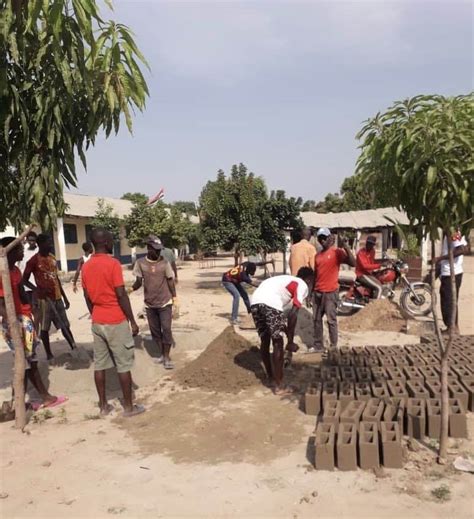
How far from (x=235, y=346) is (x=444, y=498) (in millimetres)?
3390

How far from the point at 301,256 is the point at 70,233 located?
1934 cm

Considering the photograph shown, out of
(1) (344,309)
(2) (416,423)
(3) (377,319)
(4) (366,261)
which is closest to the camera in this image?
(2) (416,423)

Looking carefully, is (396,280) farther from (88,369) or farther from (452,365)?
(88,369)

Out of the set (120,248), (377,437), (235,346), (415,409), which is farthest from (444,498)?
(120,248)

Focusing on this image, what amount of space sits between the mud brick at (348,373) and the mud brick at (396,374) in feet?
1.19

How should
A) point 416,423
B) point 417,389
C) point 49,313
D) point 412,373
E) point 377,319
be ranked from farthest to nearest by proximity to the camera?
point 377,319
point 49,313
point 412,373
point 417,389
point 416,423

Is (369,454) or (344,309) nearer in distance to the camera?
(369,454)

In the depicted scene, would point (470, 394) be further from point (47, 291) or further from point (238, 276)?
point (47, 291)

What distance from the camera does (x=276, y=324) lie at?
16.1 feet

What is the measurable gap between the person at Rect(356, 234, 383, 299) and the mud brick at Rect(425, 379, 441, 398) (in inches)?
164

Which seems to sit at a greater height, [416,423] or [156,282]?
Result: [156,282]

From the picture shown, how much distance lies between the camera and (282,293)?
16.4 feet

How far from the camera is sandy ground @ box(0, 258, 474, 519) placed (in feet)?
9.53

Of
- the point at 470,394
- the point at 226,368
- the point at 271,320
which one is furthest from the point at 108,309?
the point at 470,394
